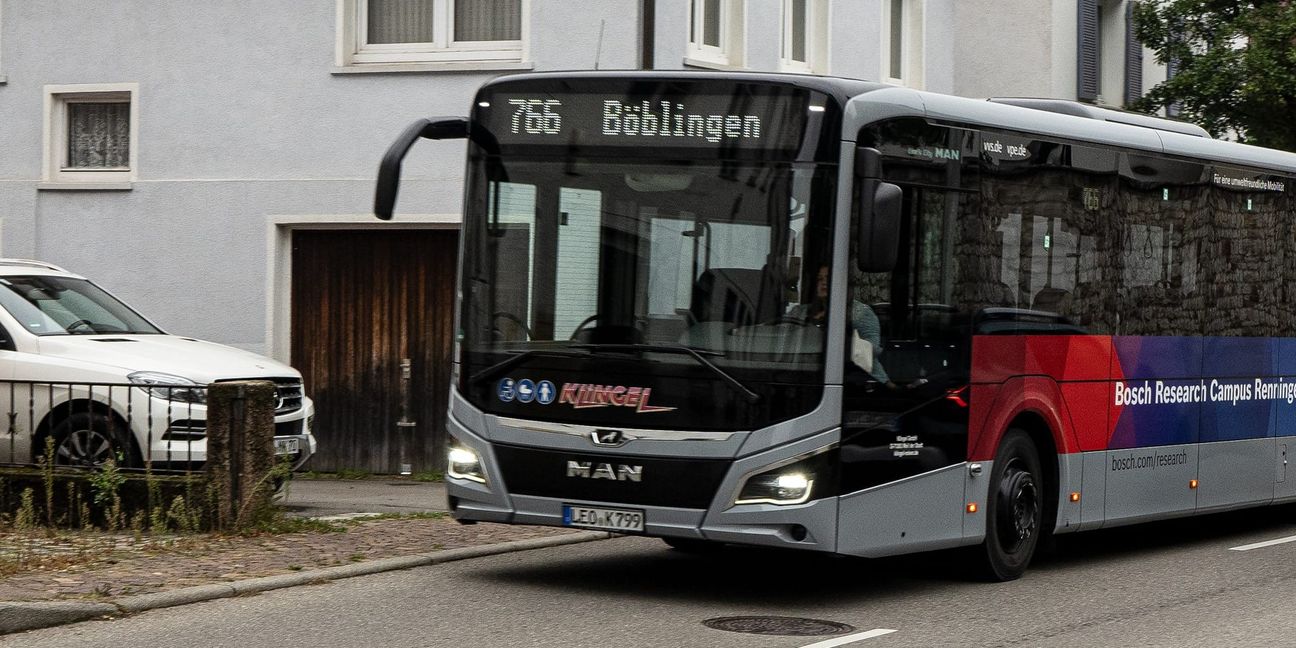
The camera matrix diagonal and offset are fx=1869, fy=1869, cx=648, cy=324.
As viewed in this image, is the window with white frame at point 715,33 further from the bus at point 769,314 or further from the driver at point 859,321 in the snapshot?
the driver at point 859,321

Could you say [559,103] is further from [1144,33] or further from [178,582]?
[1144,33]

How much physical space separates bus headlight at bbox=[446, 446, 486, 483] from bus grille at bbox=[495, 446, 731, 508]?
169 millimetres

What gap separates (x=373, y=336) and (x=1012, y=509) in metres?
9.60

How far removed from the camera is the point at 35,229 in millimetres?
20250

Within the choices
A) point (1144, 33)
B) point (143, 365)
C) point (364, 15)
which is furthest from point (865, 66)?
point (143, 365)

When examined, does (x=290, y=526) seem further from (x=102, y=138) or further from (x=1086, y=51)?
(x=1086, y=51)

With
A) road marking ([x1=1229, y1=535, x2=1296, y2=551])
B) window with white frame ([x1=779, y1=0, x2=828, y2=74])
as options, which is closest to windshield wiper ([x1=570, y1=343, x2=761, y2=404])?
road marking ([x1=1229, y1=535, x2=1296, y2=551])

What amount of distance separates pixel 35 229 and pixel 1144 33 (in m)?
14.5

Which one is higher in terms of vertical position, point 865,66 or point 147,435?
point 865,66

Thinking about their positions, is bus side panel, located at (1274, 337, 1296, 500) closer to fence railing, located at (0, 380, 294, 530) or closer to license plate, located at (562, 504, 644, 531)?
license plate, located at (562, 504, 644, 531)

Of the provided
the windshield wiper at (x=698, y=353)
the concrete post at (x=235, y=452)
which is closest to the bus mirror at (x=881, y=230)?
the windshield wiper at (x=698, y=353)

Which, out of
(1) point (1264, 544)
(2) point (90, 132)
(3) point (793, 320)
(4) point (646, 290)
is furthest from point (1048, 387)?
(2) point (90, 132)

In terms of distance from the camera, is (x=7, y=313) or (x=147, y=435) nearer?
(x=147, y=435)

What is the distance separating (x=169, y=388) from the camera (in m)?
13.0
